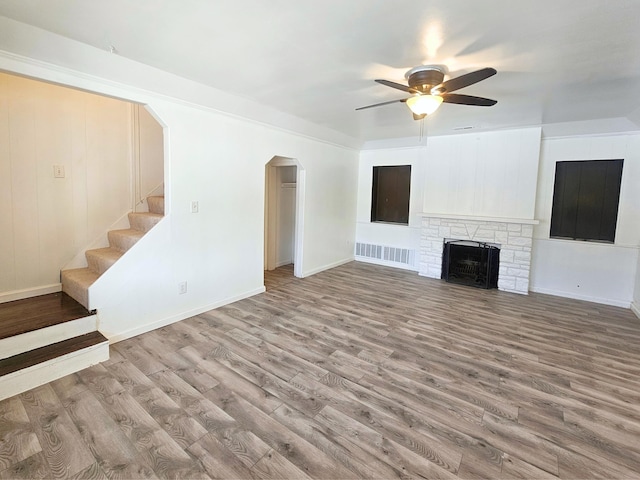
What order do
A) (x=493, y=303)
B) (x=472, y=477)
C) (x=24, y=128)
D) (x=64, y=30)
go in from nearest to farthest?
(x=472, y=477)
(x=64, y=30)
(x=24, y=128)
(x=493, y=303)

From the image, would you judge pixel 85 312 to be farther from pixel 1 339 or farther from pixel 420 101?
pixel 420 101

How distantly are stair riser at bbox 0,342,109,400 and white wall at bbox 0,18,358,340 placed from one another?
0.35 m

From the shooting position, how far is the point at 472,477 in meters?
1.66

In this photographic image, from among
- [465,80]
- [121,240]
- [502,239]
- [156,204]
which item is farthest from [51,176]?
[502,239]

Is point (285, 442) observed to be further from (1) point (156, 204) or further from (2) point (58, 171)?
(2) point (58, 171)

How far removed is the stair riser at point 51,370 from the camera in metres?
2.22

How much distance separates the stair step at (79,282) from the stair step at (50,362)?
1.32ft

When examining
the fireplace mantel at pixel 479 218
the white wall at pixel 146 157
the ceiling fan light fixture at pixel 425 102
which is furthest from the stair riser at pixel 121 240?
the fireplace mantel at pixel 479 218

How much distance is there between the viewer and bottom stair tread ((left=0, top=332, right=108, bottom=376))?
2.31 meters

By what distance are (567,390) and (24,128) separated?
5.57 m

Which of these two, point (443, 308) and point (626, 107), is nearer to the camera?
point (626, 107)

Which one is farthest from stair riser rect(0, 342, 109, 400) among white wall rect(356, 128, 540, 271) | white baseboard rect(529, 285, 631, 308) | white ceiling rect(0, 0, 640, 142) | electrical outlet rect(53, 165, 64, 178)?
white baseboard rect(529, 285, 631, 308)

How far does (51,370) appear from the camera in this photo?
2.41 meters

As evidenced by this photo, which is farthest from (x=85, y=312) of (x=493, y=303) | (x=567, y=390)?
(x=493, y=303)
